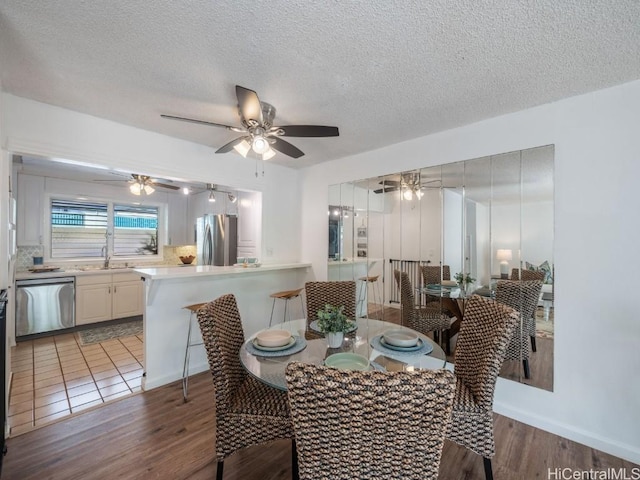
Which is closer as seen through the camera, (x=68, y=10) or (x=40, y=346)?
(x=68, y=10)

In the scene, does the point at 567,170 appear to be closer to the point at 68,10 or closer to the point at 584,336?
the point at 584,336

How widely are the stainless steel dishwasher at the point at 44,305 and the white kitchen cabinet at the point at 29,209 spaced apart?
0.85 metres

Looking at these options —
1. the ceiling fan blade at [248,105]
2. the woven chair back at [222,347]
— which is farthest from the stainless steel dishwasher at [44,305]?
the ceiling fan blade at [248,105]

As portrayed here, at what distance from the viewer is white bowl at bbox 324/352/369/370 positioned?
57.2 inches

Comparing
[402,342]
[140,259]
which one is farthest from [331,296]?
[140,259]

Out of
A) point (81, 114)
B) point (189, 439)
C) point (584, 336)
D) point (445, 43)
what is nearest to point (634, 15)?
point (445, 43)

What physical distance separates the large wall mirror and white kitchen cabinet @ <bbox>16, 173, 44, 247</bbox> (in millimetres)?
4604

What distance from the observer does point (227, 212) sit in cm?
483

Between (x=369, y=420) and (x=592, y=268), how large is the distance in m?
2.14

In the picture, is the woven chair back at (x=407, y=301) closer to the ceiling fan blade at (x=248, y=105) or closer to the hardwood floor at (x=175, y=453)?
the hardwood floor at (x=175, y=453)

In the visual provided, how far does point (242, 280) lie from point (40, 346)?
9.38 feet

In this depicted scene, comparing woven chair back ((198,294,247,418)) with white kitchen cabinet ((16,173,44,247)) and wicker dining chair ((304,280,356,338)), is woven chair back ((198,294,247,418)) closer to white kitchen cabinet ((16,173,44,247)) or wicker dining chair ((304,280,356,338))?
wicker dining chair ((304,280,356,338))

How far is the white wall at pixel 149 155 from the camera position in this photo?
7.14 ft

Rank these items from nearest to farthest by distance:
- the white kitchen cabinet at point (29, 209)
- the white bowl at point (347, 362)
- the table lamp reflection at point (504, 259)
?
the white bowl at point (347, 362) → the table lamp reflection at point (504, 259) → the white kitchen cabinet at point (29, 209)
